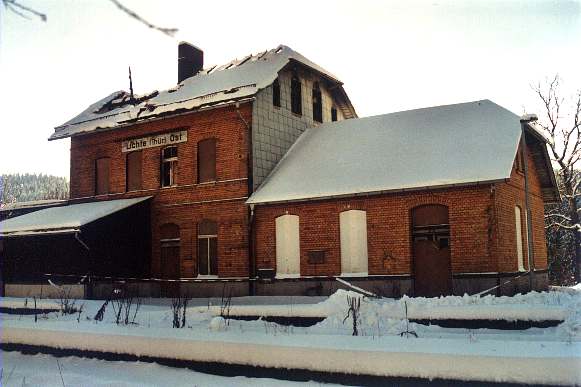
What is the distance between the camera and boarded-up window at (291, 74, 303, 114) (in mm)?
23938

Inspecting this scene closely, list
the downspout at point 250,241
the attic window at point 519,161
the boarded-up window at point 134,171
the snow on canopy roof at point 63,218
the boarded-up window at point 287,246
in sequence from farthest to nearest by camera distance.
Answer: the boarded-up window at point 134,171, the snow on canopy roof at point 63,218, the downspout at point 250,241, the attic window at point 519,161, the boarded-up window at point 287,246

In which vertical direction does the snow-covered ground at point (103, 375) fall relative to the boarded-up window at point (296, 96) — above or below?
below

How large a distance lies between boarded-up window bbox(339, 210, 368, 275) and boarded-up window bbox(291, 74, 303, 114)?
7041 mm

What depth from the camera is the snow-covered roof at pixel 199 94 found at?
21327 millimetres

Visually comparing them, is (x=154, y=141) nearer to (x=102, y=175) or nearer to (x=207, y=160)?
(x=207, y=160)

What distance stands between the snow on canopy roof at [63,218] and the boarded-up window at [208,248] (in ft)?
10.1

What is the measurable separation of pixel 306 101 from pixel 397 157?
6911mm

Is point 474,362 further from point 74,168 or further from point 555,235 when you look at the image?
point 555,235

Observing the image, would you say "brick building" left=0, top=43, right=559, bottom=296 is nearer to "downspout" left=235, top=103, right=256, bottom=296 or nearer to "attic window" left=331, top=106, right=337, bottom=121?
"downspout" left=235, top=103, right=256, bottom=296

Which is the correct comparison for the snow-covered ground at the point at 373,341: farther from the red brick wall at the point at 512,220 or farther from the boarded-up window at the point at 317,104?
the boarded-up window at the point at 317,104

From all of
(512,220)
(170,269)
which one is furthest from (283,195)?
(512,220)

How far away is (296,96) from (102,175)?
9099 mm

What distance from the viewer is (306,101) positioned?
81.2 ft

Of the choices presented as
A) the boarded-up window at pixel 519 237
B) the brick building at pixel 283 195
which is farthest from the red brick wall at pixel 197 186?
the boarded-up window at pixel 519 237
